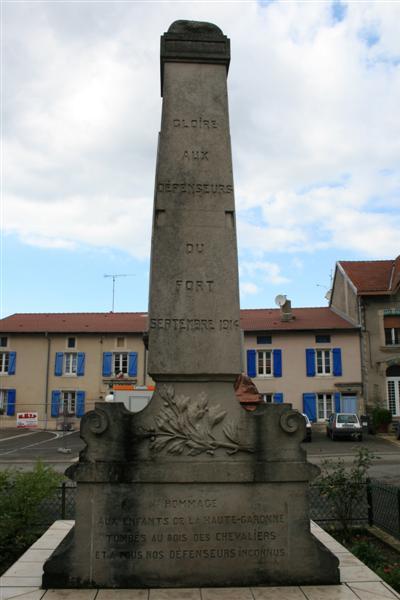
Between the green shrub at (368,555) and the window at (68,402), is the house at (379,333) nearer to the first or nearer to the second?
the window at (68,402)

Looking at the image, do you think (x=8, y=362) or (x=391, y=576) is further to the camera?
(x=8, y=362)

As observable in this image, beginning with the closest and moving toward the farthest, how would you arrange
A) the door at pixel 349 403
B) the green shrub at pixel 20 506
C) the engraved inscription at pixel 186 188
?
1. the engraved inscription at pixel 186 188
2. the green shrub at pixel 20 506
3. the door at pixel 349 403

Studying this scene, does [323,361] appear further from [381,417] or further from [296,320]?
[381,417]

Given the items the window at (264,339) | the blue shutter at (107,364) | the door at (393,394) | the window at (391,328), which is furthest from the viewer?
the blue shutter at (107,364)

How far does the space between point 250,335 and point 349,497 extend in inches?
1017

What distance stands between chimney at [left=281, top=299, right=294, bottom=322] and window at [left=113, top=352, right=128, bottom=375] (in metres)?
10.7

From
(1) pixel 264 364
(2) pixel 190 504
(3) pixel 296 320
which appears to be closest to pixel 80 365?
(1) pixel 264 364

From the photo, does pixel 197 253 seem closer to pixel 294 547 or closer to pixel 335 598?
pixel 294 547

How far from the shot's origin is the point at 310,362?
3422 centimetres

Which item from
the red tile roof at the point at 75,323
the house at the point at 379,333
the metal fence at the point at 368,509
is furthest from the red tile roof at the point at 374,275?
the metal fence at the point at 368,509

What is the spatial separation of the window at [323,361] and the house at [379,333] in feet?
6.75

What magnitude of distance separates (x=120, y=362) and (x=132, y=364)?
895 millimetres

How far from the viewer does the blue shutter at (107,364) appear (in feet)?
118

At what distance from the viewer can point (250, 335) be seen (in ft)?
114
